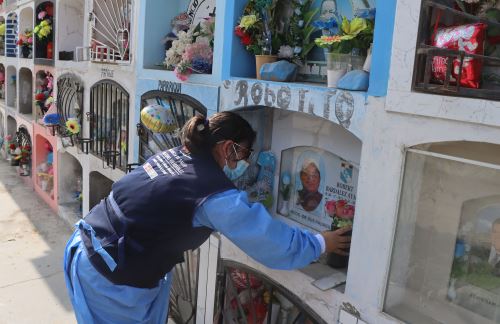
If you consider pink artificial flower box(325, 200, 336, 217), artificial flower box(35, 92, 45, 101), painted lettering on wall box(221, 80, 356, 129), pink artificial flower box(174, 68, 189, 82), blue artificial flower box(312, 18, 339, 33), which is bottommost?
pink artificial flower box(325, 200, 336, 217)

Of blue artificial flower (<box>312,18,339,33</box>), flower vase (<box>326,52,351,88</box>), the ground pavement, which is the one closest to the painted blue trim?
flower vase (<box>326,52,351,88</box>)

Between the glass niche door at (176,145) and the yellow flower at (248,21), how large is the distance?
2.39ft

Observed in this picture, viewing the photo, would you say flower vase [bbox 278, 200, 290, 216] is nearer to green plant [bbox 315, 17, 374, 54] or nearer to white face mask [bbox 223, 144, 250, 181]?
white face mask [bbox 223, 144, 250, 181]

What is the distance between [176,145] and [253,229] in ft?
6.77

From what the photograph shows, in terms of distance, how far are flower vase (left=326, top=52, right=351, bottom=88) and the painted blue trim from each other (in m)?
0.30

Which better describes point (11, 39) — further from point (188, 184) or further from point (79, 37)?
point (188, 184)

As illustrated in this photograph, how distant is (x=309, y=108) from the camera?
2.67m

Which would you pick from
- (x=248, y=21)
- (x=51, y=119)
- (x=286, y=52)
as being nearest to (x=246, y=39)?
(x=248, y=21)

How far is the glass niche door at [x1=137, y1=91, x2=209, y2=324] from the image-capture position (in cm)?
380

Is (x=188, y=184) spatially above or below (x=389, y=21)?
below

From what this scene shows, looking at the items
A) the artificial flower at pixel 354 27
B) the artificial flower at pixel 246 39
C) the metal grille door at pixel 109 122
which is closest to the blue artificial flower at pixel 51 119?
the metal grille door at pixel 109 122

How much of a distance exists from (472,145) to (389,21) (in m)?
0.67

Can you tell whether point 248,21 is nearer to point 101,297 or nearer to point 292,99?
point 292,99

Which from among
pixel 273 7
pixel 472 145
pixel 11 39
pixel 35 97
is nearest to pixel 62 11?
pixel 35 97
